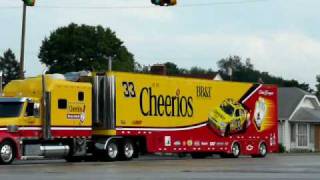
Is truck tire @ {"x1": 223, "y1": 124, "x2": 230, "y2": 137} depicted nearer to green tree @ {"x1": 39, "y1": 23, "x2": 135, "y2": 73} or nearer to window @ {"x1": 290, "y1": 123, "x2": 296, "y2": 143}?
window @ {"x1": 290, "y1": 123, "x2": 296, "y2": 143}

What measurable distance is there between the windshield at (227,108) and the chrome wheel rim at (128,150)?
22.2 ft

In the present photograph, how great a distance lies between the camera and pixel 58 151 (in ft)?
101

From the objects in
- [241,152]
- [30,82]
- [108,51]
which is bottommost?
[241,152]

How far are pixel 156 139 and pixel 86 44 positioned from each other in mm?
63057

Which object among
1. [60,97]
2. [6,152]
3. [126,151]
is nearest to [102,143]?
[126,151]

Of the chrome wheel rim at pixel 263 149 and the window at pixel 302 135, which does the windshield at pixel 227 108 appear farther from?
the window at pixel 302 135

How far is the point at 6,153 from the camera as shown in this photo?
28.6m

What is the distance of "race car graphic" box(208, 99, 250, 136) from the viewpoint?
123 ft

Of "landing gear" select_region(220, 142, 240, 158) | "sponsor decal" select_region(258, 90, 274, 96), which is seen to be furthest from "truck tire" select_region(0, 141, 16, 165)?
"sponsor decal" select_region(258, 90, 274, 96)

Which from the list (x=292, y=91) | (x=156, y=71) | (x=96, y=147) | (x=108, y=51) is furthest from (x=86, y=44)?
(x=96, y=147)

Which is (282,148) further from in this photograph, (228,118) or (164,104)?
(164,104)

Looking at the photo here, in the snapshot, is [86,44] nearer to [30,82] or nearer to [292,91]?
[292,91]

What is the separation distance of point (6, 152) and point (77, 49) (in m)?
67.4

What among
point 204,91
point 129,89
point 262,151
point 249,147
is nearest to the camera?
point 129,89
